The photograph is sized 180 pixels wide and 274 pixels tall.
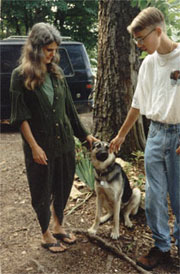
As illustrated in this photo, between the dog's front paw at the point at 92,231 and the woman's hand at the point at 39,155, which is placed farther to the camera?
the dog's front paw at the point at 92,231

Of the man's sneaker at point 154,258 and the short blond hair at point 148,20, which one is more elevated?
the short blond hair at point 148,20

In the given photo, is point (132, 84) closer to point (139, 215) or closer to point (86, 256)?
point (139, 215)

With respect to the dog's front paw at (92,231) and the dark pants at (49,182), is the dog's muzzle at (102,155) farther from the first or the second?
the dog's front paw at (92,231)

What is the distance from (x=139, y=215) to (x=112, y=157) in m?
1.00

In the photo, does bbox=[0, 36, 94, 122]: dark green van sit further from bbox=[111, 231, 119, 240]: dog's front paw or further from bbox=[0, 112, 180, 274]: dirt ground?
bbox=[111, 231, 119, 240]: dog's front paw

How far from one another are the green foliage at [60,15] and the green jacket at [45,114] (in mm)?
10884

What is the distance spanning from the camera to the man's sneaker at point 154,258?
2.93 meters

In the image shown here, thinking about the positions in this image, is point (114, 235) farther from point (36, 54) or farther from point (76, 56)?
point (76, 56)

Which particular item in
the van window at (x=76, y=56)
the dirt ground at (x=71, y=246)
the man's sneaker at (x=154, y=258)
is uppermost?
the van window at (x=76, y=56)

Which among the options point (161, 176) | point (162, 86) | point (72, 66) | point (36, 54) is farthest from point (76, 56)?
point (161, 176)

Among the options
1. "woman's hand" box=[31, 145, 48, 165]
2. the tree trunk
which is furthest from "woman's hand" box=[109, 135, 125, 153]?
the tree trunk

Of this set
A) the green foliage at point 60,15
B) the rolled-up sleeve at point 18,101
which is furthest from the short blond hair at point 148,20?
the green foliage at point 60,15

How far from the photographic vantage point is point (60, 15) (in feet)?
48.8

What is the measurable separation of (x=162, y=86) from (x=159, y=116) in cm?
25
